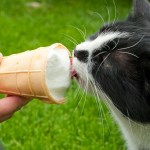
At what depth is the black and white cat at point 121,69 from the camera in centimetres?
217

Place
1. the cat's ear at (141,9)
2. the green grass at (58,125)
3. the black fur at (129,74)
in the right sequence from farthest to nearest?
the green grass at (58,125) → the cat's ear at (141,9) → the black fur at (129,74)

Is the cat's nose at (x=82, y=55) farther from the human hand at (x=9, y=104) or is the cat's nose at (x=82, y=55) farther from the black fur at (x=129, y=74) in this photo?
the human hand at (x=9, y=104)

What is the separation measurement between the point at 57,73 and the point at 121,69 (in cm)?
31

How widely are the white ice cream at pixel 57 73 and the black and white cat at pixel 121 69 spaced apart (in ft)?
0.17

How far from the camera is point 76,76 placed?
7.69 ft

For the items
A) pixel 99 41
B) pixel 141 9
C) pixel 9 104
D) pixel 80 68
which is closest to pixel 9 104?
pixel 9 104

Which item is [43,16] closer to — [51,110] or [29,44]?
[29,44]

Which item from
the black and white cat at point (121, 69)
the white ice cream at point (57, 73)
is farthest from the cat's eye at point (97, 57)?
the white ice cream at point (57, 73)

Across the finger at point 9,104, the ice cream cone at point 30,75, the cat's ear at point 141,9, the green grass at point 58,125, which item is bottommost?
the green grass at point 58,125

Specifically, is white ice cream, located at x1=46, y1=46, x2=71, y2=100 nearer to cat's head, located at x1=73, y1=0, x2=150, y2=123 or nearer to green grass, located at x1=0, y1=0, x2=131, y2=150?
cat's head, located at x1=73, y1=0, x2=150, y2=123

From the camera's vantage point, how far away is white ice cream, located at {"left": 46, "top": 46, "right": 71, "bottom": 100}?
89.0 inches

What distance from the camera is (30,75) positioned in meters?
2.26

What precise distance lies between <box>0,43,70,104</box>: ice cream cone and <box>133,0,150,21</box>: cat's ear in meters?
0.44

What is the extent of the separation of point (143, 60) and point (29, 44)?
3.12m
